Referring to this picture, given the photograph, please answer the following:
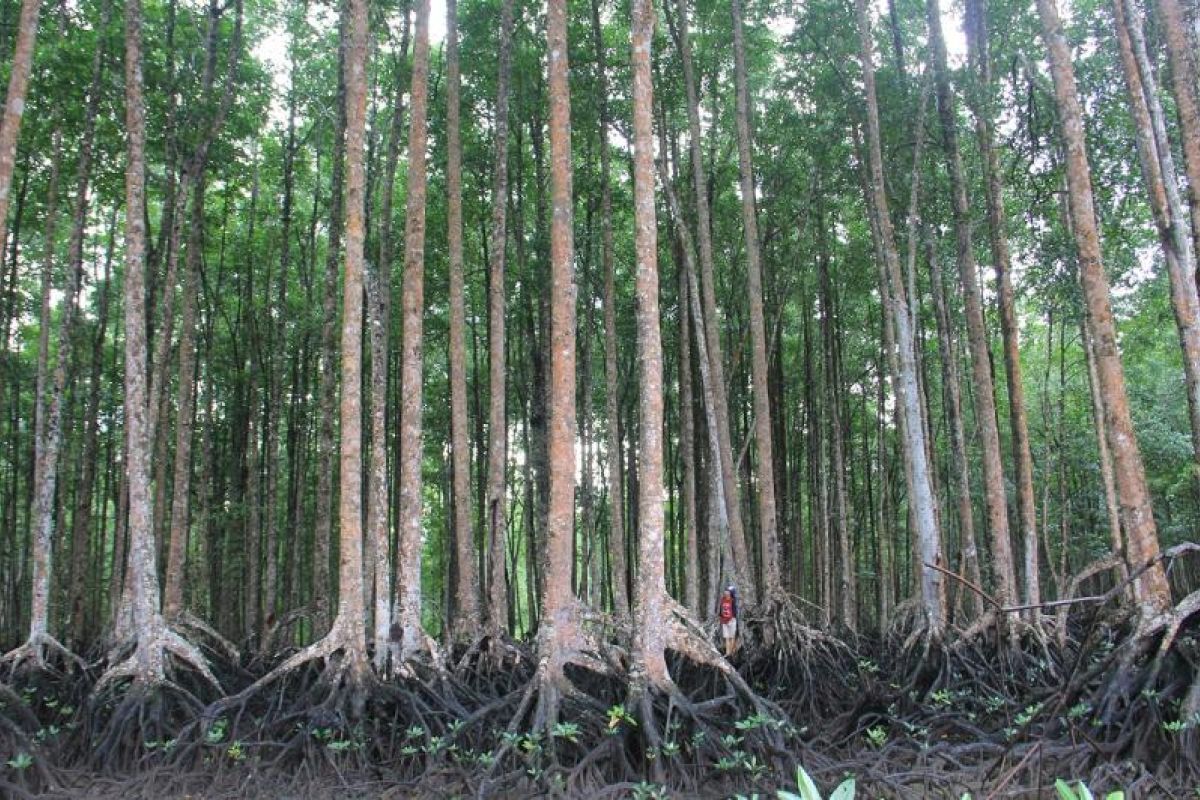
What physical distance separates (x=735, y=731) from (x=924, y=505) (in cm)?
437

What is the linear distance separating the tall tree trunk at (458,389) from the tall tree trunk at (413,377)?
2.62 feet

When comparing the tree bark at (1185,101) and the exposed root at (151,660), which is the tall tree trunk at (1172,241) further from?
the exposed root at (151,660)

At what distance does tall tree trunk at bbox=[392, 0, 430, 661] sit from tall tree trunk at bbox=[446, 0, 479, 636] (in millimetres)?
798

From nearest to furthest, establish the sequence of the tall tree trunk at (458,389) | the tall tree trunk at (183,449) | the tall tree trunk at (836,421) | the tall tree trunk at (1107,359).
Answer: the tall tree trunk at (1107,359) → the tall tree trunk at (458,389) → the tall tree trunk at (183,449) → the tall tree trunk at (836,421)

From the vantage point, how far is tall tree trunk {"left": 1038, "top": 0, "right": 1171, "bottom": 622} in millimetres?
5570

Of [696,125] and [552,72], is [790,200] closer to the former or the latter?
[696,125]

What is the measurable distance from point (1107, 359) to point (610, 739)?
4319mm

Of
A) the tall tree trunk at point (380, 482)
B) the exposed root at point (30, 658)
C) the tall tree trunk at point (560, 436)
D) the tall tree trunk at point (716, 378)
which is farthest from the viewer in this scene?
the tall tree trunk at point (716, 378)

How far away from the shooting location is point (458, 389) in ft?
31.0

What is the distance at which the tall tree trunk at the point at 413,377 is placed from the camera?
7898 mm

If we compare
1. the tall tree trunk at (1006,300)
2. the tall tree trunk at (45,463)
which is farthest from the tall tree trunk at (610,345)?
the tall tree trunk at (45,463)

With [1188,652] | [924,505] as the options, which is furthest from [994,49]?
[1188,652]

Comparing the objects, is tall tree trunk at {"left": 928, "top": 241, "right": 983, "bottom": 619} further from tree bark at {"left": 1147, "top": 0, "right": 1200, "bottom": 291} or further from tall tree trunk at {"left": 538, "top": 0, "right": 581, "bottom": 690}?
tall tree trunk at {"left": 538, "top": 0, "right": 581, "bottom": 690}

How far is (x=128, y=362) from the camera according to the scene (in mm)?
7602
